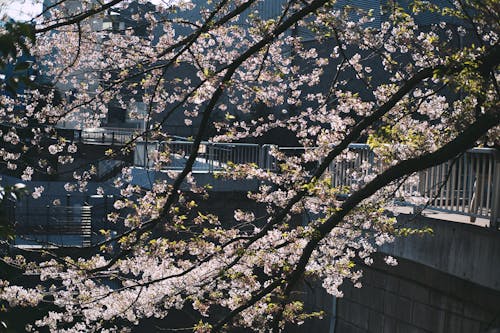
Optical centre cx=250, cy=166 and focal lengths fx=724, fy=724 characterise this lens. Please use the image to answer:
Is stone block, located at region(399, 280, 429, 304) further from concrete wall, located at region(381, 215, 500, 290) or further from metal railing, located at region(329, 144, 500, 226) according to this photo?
metal railing, located at region(329, 144, 500, 226)

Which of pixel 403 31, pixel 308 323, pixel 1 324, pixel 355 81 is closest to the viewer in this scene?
pixel 1 324

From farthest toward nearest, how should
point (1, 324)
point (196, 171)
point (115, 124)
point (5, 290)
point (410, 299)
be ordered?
point (115, 124)
point (196, 171)
point (410, 299)
point (5, 290)
point (1, 324)

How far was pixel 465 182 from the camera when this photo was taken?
9.08 meters

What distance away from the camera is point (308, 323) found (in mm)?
12523

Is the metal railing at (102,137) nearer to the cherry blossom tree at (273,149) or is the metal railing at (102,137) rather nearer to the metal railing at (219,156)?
the metal railing at (219,156)

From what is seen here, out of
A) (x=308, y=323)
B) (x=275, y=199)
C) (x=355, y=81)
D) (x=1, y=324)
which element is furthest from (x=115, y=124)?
(x=1, y=324)

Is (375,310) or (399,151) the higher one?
(399,151)

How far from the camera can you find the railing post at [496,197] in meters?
8.27

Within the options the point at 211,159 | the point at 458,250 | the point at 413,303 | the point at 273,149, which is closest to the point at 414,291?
the point at 413,303

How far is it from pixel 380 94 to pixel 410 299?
121 inches

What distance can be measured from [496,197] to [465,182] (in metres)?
0.75

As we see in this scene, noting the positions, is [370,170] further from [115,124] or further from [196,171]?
[115,124]

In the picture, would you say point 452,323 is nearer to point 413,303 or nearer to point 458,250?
point 413,303

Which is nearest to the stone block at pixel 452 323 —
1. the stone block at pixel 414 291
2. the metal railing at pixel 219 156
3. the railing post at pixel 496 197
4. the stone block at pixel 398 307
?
the stone block at pixel 414 291
